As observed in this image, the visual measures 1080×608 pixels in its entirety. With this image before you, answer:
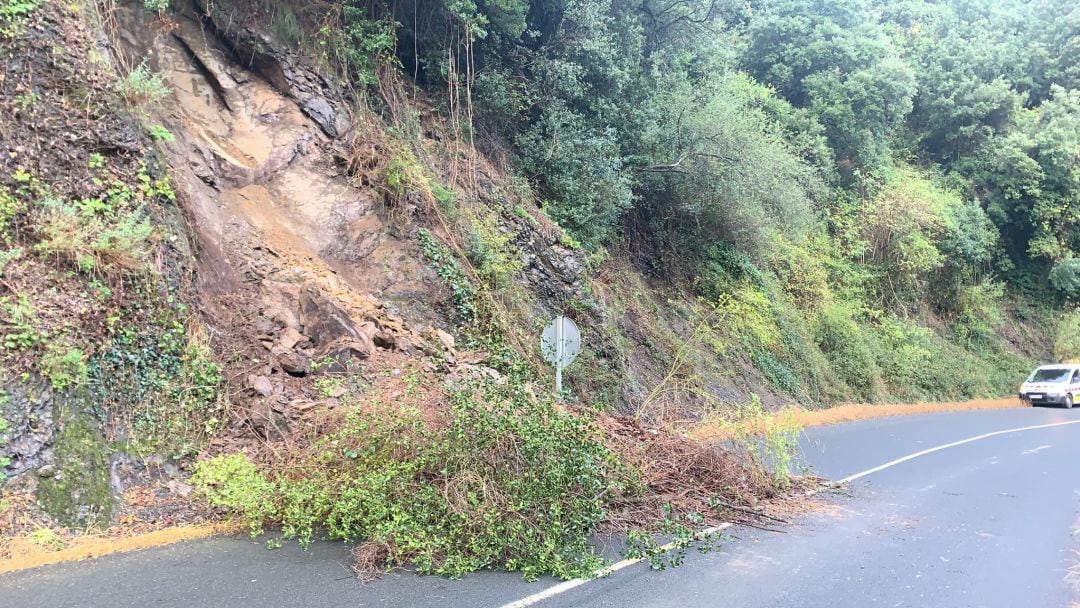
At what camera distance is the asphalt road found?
17.4 ft

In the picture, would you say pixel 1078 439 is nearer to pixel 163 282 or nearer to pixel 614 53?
pixel 614 53

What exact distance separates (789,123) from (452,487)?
24667 millimetres

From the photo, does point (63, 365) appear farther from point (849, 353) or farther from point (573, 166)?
point (849, 353)

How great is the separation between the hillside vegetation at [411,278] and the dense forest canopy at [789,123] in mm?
120

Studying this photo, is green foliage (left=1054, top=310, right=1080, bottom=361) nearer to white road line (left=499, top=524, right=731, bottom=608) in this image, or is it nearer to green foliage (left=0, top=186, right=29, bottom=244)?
white road line (left=499, top=524, right=731, bottom=608)

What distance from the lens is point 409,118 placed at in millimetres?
14172

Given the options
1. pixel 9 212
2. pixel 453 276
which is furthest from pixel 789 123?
pixel 9 212

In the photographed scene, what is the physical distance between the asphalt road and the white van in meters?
20.4

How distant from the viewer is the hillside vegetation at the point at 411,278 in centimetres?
688

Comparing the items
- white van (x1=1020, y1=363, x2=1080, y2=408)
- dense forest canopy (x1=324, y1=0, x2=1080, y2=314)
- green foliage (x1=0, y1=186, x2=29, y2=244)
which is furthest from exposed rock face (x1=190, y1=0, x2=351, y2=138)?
white van (x1=1020, y1=363, x2=1080, y2=408)

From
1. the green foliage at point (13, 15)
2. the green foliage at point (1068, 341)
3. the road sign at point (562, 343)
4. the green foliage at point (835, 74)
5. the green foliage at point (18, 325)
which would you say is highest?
the green foliage at point (835, 74)

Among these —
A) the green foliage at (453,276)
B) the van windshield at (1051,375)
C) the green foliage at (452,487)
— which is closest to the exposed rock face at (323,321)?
the green foliage at (452,487)

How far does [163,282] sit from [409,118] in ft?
22.3

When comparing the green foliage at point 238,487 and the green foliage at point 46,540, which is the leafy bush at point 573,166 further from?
the green foliage at point 46,540
